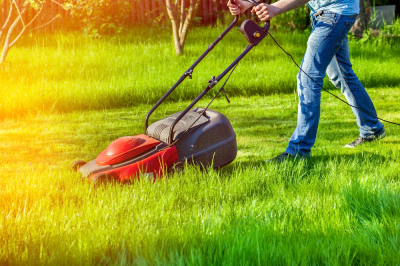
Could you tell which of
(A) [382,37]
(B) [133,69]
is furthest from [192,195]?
(A) [382,37]

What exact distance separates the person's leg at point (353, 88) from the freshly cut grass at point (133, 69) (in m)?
2.56

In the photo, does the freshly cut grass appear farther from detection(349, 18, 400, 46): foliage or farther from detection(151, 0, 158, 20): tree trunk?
detection(151, 0, 158, 20): tree trunk

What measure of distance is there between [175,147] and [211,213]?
796mm

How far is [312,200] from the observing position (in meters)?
2.82

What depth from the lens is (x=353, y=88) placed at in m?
4.13

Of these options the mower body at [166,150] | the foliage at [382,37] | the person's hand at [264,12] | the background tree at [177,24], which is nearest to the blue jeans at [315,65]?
the person's hand at [264,12]

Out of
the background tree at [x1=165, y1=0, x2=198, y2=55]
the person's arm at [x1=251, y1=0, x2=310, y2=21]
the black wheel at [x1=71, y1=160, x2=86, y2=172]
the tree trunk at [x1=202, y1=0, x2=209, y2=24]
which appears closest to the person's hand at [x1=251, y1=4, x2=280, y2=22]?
the person's arm at [x1=251, y1=0, x2=310, y2=21]

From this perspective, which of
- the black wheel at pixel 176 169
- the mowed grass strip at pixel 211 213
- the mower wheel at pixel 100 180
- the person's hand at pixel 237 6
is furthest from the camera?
the person's hand at pixel 237 6

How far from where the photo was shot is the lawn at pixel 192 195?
2.15 metres

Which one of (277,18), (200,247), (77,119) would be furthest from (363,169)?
(277,18)

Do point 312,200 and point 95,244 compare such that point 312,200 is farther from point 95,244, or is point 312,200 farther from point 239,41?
point 239,41

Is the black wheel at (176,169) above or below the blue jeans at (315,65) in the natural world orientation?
below

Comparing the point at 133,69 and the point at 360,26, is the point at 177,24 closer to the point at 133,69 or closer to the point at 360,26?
the point at 133,69

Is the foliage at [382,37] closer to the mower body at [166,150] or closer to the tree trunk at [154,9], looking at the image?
→ the tree trunk at [154,9]
